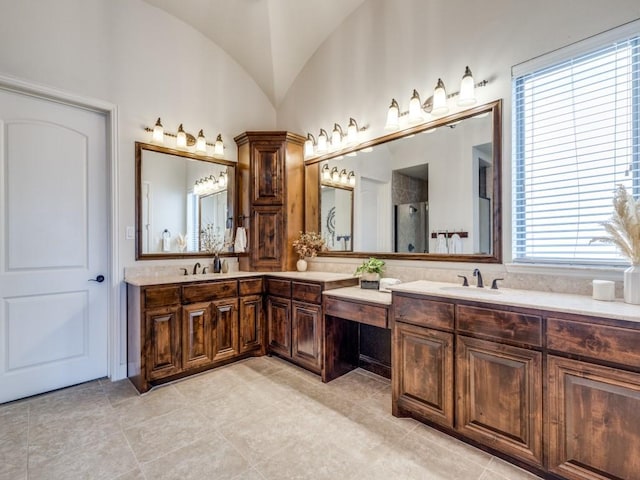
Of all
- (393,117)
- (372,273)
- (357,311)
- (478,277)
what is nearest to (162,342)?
(357,311)

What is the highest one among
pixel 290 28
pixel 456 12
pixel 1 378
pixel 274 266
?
pixel 290 28

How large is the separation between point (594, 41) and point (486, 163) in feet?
2.86

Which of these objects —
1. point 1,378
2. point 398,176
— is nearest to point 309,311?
point 398,176

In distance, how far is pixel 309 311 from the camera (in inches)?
116

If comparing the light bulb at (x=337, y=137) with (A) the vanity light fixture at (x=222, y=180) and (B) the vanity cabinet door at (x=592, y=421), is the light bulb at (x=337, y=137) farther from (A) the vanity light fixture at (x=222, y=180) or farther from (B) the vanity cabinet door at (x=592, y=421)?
(B) the vanity cabinet door at (x=592, y=421)

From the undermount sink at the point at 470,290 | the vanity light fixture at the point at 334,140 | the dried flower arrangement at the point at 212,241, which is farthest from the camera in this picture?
the dried flower arrangement at the point at 212,241

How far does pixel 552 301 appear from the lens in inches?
66.3

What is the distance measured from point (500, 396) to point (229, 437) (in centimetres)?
163

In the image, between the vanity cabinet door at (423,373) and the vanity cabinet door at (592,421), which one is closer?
the vanity cabinet door at (592,421)

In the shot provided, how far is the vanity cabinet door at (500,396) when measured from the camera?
1629 millimetres

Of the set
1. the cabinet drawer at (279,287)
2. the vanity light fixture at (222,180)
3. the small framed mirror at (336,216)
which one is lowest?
the cabinet drawer at (279,287)

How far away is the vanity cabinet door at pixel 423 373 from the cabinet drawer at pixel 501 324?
152 millimetres

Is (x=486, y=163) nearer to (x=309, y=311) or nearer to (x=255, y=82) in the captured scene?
(x=309, y=311)

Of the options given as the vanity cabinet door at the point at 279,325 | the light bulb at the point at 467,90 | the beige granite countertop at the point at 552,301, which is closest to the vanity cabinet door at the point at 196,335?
the vanity cabinet door at the point at 279,325
